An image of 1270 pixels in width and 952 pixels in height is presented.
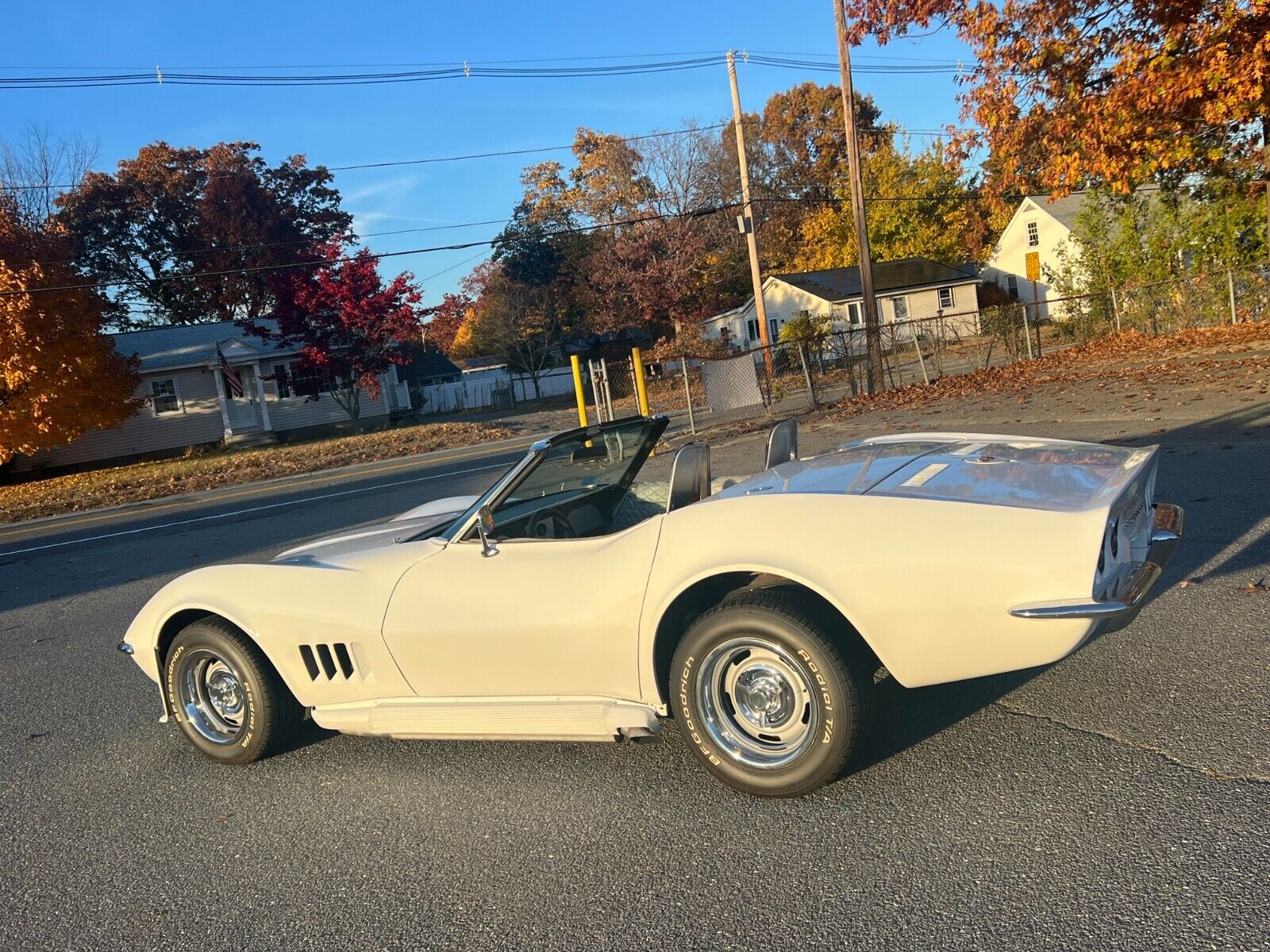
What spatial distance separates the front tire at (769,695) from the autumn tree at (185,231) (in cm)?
5431

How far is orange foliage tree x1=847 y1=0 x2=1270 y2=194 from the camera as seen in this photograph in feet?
47.4

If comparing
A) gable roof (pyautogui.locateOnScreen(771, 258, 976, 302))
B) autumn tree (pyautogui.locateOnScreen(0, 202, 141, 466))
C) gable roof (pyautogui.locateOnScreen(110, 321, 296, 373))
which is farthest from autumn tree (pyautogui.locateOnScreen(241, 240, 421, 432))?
gable roof (pyautogui.locateOnScreen(771, 258, 976, 302))

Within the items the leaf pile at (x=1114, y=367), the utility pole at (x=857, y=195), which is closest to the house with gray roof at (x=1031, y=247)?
the leaf pile at (x=1114, y=367)

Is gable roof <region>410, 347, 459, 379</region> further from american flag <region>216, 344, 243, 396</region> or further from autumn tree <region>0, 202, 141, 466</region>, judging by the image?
autumn tree <region>0, 202, 141, 466</region>

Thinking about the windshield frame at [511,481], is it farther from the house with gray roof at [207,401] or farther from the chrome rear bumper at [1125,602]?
the house with gray roof at [207,401]

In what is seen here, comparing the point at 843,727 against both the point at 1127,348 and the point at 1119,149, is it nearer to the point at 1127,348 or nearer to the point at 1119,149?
the point at 1119,149

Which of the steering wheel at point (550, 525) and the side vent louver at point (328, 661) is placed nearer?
the side vent louver at point (328, 661)

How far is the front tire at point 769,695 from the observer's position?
3.23 metres

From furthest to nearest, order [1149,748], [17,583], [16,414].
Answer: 1. [16,414]
2. [17,583]
3. [1149,748]

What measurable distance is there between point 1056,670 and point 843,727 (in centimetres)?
170

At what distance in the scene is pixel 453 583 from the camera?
152 inches

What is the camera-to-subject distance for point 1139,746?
3570mm

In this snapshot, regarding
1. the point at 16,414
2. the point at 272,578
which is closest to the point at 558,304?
the point at 16,414

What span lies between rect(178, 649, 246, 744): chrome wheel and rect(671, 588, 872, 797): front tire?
217 cm
